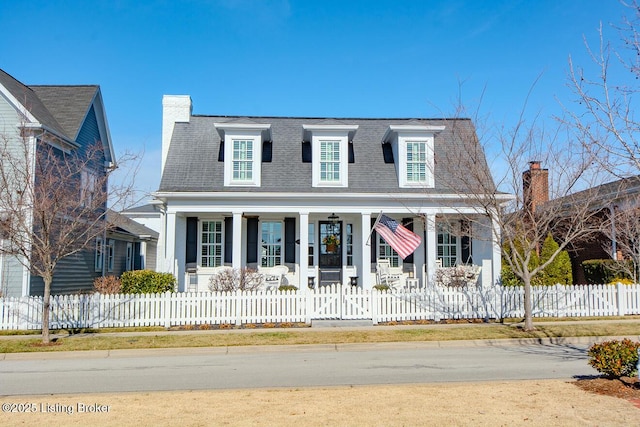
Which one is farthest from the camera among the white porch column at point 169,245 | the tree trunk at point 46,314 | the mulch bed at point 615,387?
the white porch column at point 169,245

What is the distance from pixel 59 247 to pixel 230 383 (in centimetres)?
692

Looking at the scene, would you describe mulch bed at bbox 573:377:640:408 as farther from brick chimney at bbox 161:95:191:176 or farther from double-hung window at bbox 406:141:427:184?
brick chimney at bbox 161:95:191:176

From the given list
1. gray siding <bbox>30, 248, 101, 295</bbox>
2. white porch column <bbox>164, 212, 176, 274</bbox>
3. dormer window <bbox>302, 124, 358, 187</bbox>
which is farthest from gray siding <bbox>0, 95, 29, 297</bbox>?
dormer window <bbox>302, 124, 358, 187</bbox>

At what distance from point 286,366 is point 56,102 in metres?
16.5

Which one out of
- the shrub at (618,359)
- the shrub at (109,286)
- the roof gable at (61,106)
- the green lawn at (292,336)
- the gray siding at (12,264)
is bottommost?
the green lawn at (292,336)

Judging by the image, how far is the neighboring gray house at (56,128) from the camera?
54.9 feet

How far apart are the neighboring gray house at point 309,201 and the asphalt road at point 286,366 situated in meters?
6.51

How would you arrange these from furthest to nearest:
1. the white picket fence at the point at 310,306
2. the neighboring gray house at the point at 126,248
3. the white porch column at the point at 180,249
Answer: the neighboring gray house at the point at 126,248 < the white porch column at the point at 180,249 < the white picket fence at the point at 310,306

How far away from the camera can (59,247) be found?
12.9 m

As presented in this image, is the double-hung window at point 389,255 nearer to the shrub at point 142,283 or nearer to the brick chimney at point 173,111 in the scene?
the shrub at point 142,283

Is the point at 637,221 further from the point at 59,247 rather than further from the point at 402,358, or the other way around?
the point at 59,247

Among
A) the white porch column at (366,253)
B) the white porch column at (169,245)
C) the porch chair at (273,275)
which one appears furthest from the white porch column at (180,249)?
the white porch column at (366,253)

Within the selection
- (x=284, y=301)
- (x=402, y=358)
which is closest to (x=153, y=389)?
(x=402, y=358)

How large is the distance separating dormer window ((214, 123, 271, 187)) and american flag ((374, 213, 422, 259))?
16.8 ft
